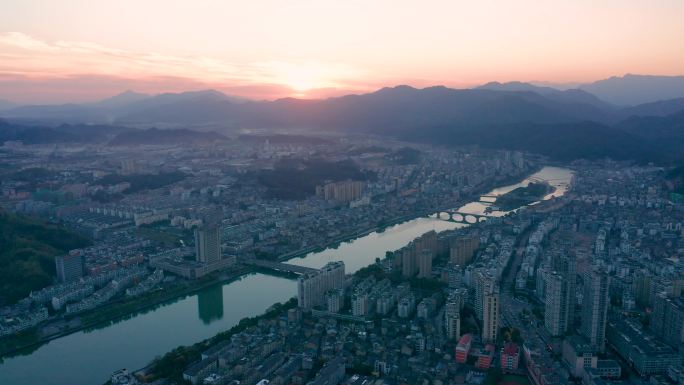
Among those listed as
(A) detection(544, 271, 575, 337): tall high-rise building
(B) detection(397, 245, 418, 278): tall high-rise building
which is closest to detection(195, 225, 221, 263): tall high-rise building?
(B) detection(397, 245, 418, 278): tall high-rise building

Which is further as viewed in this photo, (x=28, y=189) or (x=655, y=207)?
(x=28, y=189)

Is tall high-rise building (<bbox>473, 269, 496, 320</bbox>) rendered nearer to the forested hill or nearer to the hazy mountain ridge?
the forested hill

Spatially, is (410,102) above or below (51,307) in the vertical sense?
above

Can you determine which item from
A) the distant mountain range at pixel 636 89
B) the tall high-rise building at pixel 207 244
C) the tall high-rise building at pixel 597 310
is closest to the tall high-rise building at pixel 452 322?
the tall high-rise building at pixel 597 310

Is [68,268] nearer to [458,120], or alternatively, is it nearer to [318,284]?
[318,284]

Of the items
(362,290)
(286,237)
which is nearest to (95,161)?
(286,237)

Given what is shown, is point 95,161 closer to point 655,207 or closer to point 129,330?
point 129,330

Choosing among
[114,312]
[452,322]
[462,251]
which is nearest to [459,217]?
[462,251]
